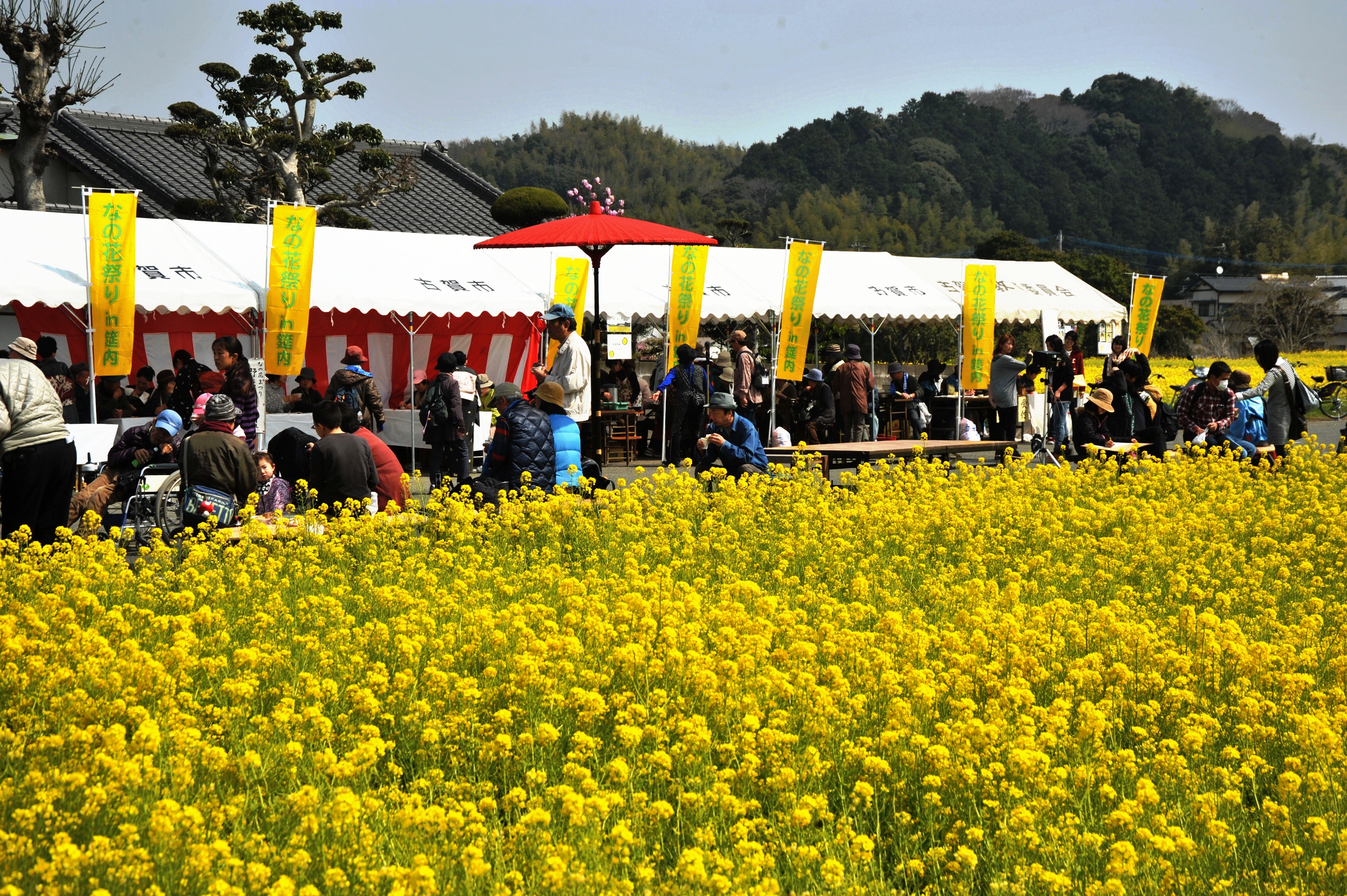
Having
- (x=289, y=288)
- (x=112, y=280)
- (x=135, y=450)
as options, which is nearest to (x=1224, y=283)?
(x=289, y=288)

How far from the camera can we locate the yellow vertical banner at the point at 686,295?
13.3m

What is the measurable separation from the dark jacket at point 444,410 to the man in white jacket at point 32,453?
432 cm

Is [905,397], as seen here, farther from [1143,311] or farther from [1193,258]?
[1193,258]

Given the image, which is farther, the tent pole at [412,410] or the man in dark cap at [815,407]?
the man in dark cap at [815,407]

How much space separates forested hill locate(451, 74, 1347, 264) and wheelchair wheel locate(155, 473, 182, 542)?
52.0m

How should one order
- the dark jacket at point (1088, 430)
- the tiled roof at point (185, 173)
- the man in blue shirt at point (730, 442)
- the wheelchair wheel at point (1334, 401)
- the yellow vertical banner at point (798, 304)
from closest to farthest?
the man in blue shirt at point (730, 442), the dark jacket at point (1088, 430), the yellow vertical banner at point (798, 304), the tiled roof at point (185, 173), the wheelchair wheel at point (1334, 401)

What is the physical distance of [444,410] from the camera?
10.7 meters

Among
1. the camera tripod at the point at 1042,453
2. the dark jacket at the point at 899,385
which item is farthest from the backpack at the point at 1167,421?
the dark jacket at the point at 899,385

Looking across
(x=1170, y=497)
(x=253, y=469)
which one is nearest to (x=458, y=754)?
(x=253, y=469)

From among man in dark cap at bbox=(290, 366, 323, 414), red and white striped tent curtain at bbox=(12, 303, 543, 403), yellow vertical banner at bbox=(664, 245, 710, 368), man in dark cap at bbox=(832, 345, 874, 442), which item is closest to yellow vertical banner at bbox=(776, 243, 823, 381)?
man in dark cap at bbox=(832, 345, 874, 442)

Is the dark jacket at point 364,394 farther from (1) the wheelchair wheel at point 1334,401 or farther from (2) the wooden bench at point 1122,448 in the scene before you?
(1) the wheelchair wheel at point 1334,401

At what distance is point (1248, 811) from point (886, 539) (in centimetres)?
361

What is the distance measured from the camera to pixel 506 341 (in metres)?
17.0

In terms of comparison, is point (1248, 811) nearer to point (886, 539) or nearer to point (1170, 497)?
point (886, 539)
